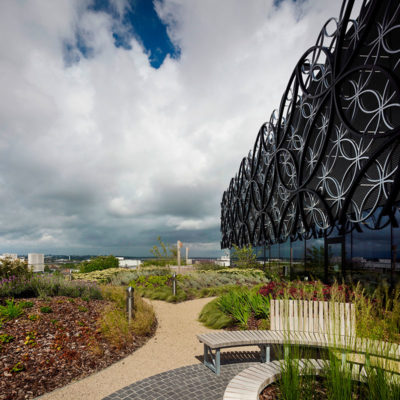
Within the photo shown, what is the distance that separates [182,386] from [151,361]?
149 cm

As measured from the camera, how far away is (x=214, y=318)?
871 centimetres

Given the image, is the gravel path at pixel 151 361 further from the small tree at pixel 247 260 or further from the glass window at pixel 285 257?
the small tree at pixel 247 260

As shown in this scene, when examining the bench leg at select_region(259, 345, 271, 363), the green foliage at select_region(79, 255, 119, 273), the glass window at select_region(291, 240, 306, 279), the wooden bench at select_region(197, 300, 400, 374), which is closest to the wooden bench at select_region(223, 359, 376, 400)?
the wooden bench at select_region(197, 300, 400, 374)

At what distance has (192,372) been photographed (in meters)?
5.24

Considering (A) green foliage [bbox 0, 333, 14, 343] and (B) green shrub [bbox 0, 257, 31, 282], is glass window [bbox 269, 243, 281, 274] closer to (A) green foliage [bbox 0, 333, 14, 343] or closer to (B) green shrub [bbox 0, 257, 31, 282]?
(B) green shrub [bbox 0, 257, 31, 282]

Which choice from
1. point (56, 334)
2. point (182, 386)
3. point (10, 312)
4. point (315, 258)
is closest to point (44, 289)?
point (10, 312)

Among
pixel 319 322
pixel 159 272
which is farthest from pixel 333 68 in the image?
pixel 159 272

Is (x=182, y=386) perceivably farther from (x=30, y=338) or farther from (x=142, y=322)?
(x=30, y=338)

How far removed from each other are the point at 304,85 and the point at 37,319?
14805mm

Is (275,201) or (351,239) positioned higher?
(275,201)

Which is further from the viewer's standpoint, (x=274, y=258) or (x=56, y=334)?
(x=274, y=258)

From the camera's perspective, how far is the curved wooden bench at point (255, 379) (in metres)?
3.37

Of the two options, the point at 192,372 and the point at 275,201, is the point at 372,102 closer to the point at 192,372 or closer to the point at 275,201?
the point at 275,201

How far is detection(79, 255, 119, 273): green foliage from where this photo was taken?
949 inches
